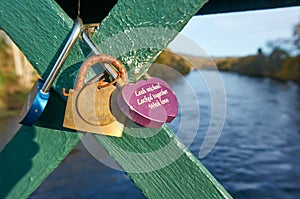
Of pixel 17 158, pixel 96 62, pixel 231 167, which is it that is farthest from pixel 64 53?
pixel 231 167

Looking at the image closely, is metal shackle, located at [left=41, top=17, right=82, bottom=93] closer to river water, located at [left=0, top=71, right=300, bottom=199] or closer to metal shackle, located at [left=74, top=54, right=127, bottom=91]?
metal shackle, located at [left=74, top=54, right=127, bottom=91]

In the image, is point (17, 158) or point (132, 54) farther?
point (17, 158)

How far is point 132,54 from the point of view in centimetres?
44

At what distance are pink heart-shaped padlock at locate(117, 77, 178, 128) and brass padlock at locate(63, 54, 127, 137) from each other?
2 centimetres

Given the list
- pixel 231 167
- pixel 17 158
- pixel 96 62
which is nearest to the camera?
pixel 96 62

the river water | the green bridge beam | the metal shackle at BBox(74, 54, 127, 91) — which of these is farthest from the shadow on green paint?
the river water

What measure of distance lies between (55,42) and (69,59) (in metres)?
0.03

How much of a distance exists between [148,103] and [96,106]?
0.26ft

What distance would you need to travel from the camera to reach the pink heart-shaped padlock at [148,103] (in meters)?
0.42

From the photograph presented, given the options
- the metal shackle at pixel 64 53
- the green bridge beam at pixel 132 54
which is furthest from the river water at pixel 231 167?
the metal shackle at pixel 64 53

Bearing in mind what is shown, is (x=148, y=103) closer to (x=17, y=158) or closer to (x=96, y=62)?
(x=96, y=62)

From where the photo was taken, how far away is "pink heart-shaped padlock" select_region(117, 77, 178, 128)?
42cm

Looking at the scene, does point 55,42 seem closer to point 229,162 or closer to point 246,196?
point 246,196

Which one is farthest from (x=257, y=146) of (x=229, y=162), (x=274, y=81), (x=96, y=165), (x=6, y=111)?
(x=274, y=81)
